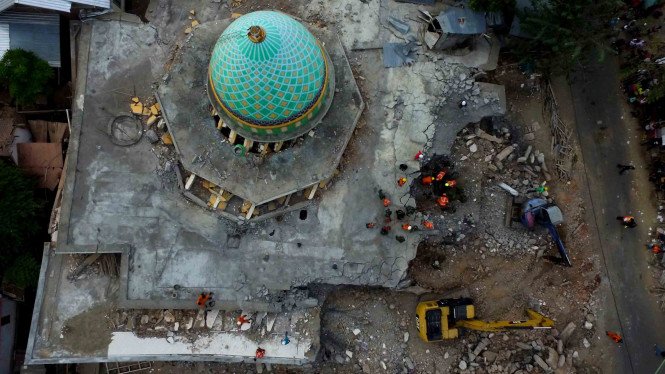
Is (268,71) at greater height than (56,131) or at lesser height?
greater

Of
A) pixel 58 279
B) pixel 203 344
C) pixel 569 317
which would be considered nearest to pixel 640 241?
pixel 569 317

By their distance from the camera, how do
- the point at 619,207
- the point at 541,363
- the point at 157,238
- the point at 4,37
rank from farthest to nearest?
the point at 619,207 < the point at 541,363 < the point at 157,238 < the point at 4,37

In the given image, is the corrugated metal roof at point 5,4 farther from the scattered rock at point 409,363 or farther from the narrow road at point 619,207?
the narrow road at point 619,207

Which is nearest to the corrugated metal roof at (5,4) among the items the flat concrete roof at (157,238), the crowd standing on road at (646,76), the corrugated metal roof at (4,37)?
the corrugated metal roof at (4,37)

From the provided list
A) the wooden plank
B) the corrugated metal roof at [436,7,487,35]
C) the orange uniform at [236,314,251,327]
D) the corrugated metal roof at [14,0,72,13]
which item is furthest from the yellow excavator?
the corrugated metal roof at [14,0,72,13]

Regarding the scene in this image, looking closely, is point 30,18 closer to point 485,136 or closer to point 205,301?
point 205,301

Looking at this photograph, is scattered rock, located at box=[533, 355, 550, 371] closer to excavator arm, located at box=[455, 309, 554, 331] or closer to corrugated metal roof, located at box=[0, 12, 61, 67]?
excavator arm, located at box=[455, 309, 554, 331]

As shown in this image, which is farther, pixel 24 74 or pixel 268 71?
pixel 24 74

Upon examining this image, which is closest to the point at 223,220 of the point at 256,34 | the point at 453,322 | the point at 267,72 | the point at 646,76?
the point at 267,72
